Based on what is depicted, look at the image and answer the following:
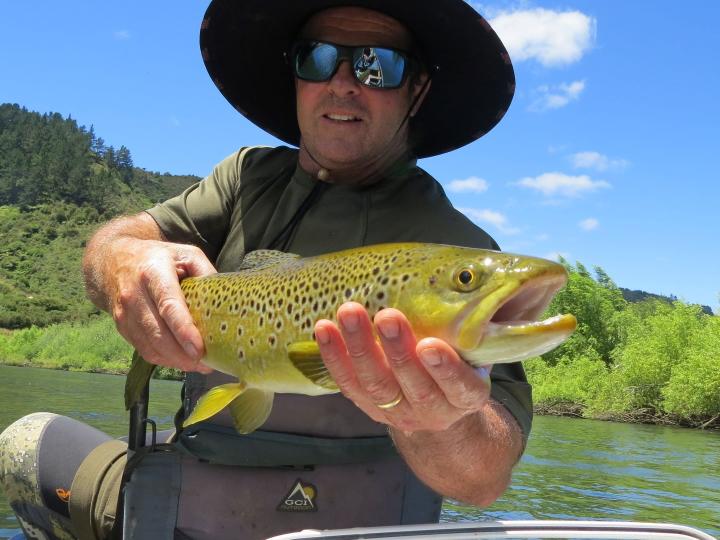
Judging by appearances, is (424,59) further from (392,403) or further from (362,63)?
(392,403)

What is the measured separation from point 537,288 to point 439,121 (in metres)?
2.17

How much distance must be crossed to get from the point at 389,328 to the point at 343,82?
167 cm

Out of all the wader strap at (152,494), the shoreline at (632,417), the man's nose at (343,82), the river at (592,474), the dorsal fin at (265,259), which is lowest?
the shoreline at (632,417)

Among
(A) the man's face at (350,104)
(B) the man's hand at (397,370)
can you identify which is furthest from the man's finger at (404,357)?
(A) the man's face at (350,104)

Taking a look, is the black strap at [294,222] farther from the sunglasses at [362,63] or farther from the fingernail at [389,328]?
the fingernail at [389,328]

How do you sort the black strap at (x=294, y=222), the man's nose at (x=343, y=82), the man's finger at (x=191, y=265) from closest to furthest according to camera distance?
1. the man's finger at (x=191, y=265)
2. the man's nose at (x=343, y=82)
3. the black strap at (x=294, y=222)

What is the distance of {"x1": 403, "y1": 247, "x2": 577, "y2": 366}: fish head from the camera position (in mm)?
1721

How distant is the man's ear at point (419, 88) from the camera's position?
11.5ft

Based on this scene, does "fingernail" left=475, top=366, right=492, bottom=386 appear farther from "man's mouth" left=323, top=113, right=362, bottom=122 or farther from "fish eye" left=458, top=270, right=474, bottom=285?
"man's mouth" left=323, top=113, right=362, bottom=122

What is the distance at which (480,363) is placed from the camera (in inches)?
73.0

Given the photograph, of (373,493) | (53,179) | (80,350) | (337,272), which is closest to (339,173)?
(337,272)

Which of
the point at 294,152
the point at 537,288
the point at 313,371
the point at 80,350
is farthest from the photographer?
the point at 80,350

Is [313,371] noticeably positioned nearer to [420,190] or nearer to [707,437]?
[420,190]

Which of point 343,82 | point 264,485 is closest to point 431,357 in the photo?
point 264,485
